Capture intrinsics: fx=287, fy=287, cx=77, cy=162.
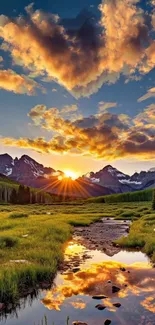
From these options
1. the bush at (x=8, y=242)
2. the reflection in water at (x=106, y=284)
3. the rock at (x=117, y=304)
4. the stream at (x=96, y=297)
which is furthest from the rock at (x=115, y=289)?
the bush at (x=8, y=242)

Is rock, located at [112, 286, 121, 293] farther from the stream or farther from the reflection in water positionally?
the reflection in water

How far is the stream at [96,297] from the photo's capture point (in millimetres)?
10398

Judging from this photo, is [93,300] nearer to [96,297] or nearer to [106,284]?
Answer: [96,297]

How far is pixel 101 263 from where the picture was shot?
19.1m

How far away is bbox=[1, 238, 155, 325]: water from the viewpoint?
1039 cm

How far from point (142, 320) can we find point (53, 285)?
5.40 metres

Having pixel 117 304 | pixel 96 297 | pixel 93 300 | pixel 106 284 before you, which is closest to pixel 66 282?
pixel 106 284

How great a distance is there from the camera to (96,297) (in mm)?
12336

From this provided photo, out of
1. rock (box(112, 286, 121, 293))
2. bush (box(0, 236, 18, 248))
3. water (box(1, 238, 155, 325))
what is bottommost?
water (box(1, 238, 155, 325))

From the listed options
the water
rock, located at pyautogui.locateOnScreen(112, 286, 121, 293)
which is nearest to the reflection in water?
the water

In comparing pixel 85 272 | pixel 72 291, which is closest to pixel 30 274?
pixel 72 291

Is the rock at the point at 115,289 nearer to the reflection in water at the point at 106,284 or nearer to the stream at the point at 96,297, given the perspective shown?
the stream at the point at 96,297

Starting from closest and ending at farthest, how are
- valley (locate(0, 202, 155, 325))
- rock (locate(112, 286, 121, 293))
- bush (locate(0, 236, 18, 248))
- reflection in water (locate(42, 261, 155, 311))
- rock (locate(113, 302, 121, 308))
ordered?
valley (locate(0, 202, 155, 325)) → rock (locate(113, 302, 121, 308)) → reflection in water (locate(42, 261, 155, 311)) → rock (locate(112, 286, 121, 293)) → bush (locate(0, 236, 18, 248))

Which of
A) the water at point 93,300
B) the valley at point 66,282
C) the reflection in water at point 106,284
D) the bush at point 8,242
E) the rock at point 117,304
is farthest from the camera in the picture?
the bush at point 8,242
